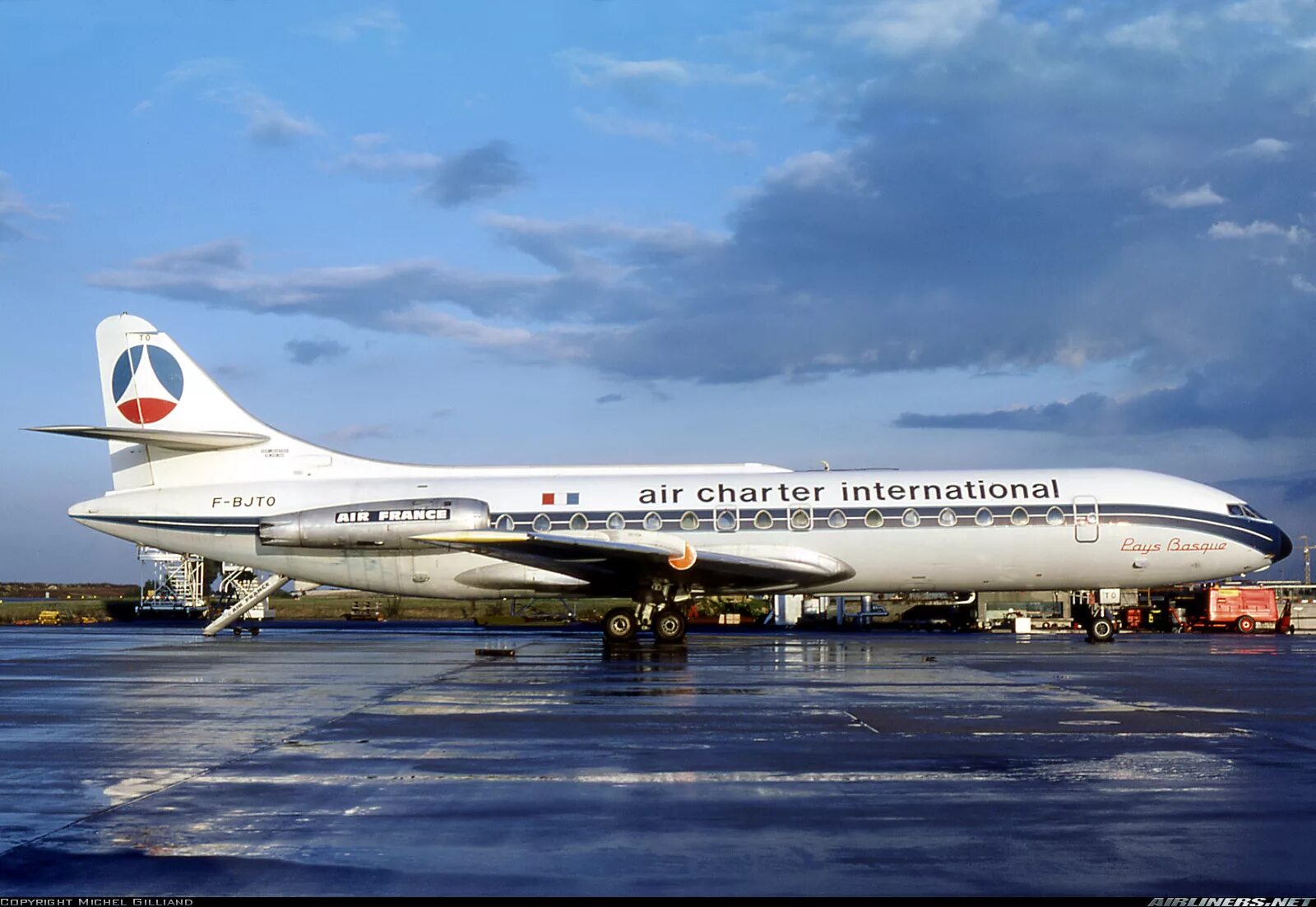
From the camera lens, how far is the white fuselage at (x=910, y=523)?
28766 millimetres

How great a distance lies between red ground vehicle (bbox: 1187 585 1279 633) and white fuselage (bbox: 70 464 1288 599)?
13838 millimetres

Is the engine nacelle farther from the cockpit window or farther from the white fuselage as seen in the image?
the cockpit window

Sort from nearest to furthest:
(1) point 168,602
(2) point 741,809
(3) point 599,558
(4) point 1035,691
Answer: (2) point 741,809 → (4) point 1035,691 → (3) point 599,558 → (1) point 168,602

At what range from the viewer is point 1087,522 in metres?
28.7

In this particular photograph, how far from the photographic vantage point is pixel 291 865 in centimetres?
646

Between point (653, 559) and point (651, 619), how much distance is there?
254 centimetres

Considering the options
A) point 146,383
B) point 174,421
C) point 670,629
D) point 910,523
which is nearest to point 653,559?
point 670,629

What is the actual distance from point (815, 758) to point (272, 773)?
168 inches

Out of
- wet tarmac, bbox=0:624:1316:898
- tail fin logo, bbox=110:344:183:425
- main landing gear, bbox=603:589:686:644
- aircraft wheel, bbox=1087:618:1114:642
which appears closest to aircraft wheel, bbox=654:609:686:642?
main landing gear, bbox=603:589:686:644

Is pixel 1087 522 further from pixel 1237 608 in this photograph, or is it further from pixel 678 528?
pixel 1237 608

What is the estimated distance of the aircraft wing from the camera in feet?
89.8

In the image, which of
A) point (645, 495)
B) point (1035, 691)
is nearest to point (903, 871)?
point (1035, 691)

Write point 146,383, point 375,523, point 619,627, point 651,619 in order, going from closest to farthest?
point 619,627 → point 651,619 → point 375,523 → point 146,383

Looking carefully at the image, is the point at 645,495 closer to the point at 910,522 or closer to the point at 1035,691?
the point at 910,522
